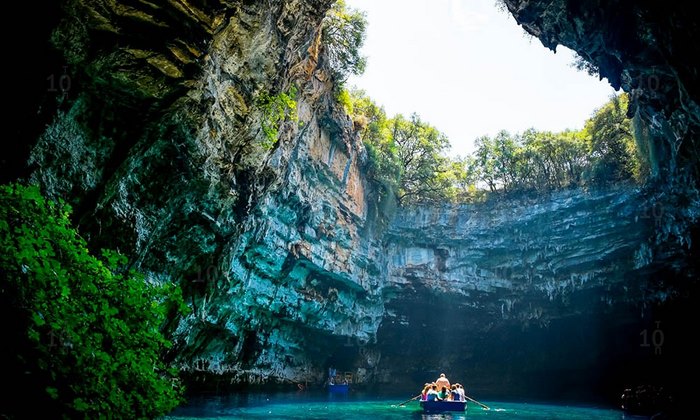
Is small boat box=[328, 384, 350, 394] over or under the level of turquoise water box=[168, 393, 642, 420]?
under

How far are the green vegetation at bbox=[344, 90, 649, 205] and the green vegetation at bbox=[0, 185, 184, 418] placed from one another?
61.5 feet

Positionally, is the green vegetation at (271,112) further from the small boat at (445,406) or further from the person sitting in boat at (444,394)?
the person sitting in boat at (444,394)

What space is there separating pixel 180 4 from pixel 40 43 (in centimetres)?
321

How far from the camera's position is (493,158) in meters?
30.8

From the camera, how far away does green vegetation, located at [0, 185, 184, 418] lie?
443cm

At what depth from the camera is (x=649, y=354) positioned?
27.9 m

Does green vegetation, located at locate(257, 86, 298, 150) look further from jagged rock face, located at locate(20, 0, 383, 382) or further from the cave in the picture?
jagged rock face, located at locate(20, 0, 383, 382)

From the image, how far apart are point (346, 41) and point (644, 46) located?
16.9 meters

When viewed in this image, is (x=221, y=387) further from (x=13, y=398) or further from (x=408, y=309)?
(x=13, y=398)

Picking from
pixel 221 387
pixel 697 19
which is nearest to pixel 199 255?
pixel 221 387

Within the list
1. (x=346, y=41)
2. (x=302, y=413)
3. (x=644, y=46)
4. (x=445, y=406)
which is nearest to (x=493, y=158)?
(x=346, y=41)

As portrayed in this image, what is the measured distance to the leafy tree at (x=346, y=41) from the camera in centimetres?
2406

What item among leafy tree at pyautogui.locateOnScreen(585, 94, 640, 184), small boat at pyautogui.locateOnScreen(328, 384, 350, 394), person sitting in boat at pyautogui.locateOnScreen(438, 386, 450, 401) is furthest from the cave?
person sitting in boat at pyautogui.locateOnScreen(438, 386, 450, 401)

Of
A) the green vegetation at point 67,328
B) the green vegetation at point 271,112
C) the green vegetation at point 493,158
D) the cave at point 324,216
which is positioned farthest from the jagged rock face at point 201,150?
the green vegetation at point 493,158
